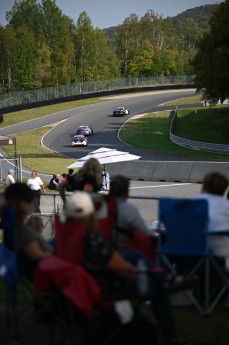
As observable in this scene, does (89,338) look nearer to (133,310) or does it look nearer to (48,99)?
(133,310)

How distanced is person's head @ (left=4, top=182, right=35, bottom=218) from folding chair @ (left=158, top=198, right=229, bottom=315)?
134cm

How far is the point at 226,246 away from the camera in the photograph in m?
6.90

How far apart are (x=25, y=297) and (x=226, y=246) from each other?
94.8 inches

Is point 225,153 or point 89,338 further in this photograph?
point 225,153

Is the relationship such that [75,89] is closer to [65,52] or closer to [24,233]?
[65,52]

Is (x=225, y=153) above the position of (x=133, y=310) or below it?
below

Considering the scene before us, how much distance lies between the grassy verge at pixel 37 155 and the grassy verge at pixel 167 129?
29.1 ft

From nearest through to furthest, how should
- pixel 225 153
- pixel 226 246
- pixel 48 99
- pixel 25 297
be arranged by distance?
pixel 226 246, pixel 25 297, pixel 225 153, pixel 48 99

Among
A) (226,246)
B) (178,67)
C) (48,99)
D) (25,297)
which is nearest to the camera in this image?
(226,246)

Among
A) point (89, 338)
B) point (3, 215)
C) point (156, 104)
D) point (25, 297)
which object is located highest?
point (3, 215)

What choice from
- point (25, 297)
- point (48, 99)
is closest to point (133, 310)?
point (25, 297)

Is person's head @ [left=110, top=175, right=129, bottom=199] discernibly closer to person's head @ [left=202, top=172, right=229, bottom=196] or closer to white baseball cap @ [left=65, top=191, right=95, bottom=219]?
person's head @ [left=202, top=172, right=229, bottom=196]

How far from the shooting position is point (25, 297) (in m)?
7.69

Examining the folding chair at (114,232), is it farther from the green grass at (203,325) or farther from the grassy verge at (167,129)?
the grassy verge at (167,129)
